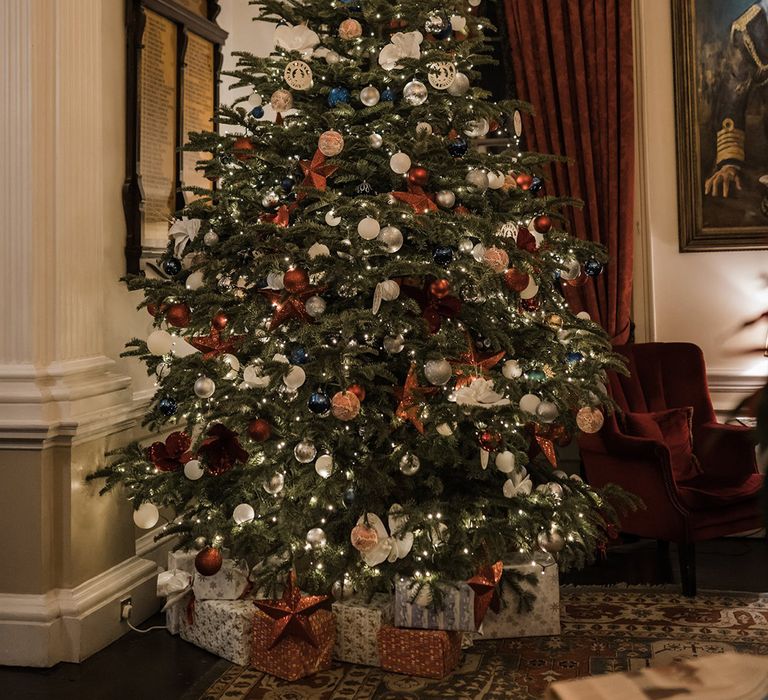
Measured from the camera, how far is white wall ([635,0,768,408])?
5602mm

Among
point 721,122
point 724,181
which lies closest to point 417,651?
point 724,181

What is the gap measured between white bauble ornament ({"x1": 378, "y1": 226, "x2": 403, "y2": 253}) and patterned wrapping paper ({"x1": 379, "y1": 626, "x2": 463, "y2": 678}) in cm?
138

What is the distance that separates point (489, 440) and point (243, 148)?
152 cm

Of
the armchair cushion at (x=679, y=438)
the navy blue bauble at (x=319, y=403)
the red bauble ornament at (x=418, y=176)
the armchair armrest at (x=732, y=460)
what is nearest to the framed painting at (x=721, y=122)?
the armchair cushion at (x=679, y=438)

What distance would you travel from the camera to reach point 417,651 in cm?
356

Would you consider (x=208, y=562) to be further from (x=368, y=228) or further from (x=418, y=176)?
(x=418, y=176)

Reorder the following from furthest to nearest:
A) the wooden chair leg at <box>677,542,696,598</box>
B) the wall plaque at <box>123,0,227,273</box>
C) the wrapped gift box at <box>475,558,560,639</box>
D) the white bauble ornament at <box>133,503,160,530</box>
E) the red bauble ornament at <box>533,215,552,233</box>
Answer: the wooden chair leg at <box>677,542,696,598</box>, the wall plaque at <box>123,0,227,273</box>, the red bauble ornament at <box>533,215,552,233</box>, the wrapped gift box at <box>475,558,560,639</box>, the white bauble ornament at <box>133,503,160,530</box>

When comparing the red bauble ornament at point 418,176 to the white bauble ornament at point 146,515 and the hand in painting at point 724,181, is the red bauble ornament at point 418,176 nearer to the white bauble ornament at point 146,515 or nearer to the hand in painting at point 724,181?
the white bauble ornament at point 146,515

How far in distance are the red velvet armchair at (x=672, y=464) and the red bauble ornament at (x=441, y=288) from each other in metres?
1.37

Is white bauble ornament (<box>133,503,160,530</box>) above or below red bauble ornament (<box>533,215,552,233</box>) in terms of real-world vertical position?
below

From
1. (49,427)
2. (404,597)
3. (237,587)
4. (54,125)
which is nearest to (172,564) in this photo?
(237,587)

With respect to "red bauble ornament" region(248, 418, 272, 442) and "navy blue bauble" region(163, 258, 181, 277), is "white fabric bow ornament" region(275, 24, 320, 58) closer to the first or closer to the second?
"navy blue bauble" region(163, 258, 181, 277)

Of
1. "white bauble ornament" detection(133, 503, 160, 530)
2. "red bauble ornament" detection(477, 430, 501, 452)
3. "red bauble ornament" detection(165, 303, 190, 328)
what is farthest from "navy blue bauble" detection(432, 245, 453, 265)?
"white bauble ornament" detection(133, 503, 160, 530)

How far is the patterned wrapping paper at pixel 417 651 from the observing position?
3.54 metres
